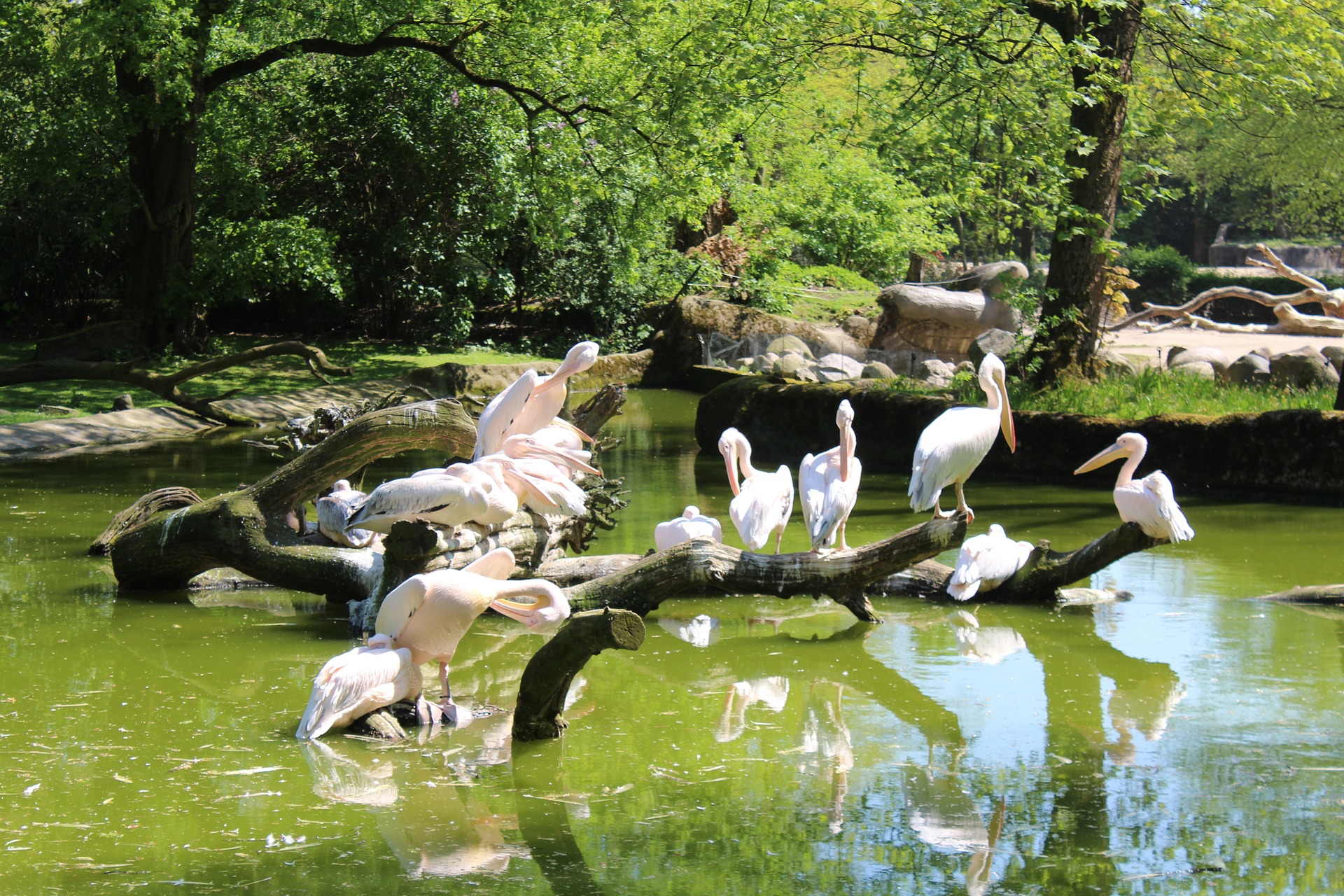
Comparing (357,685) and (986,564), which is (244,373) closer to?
(986,564)

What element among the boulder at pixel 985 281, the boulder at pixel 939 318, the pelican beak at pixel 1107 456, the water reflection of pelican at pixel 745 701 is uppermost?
the boulder at pixel 985 281

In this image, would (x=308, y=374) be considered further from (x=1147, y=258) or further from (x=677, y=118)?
(x=1147, y=258)

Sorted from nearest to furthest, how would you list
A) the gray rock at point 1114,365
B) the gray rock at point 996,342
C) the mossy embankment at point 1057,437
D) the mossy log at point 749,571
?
the mossy log at point 749,571 → the mossy embankment at point 1057,437 → the gray rock at point 1114,365 → the gray rock at point 996,342

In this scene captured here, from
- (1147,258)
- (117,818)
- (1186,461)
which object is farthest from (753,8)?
(1147,258)

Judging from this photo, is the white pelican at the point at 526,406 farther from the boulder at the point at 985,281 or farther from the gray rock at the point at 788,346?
the boulder at the point at 985,281

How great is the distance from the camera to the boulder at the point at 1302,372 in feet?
49.5

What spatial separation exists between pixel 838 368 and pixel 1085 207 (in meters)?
6.17

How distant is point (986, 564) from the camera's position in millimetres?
7887

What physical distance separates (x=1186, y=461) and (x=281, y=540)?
27.7 ft

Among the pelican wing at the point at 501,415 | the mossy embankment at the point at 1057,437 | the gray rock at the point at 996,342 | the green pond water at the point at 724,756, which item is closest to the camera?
the green pond water at the point at 724,756

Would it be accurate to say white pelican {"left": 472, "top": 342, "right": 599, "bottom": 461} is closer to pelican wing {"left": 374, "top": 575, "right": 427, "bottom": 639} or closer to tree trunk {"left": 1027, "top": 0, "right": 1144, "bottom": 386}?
pelican wing {"left": 374, "top": 575, "right": 427, "bottom": 639}

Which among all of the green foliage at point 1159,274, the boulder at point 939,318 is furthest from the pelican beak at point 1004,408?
the green foliage at point 1159,274

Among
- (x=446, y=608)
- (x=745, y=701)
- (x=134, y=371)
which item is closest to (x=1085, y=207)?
(x=745, y=701)

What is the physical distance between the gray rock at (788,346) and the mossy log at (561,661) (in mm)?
16284
